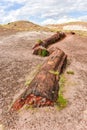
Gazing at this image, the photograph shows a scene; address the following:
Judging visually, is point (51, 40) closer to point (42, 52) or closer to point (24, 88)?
point (42, 52)

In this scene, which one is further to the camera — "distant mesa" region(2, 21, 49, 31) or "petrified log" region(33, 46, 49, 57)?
"distant mesa" region(2, 21, 49, 31)

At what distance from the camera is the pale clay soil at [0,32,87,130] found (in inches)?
388

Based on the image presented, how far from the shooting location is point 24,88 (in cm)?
1267

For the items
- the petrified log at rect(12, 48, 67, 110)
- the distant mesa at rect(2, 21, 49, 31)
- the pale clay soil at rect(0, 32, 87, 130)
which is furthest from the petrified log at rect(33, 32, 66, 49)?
the petrified log at rect(12, 48, 67, 110)

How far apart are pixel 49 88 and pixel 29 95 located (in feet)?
3.25

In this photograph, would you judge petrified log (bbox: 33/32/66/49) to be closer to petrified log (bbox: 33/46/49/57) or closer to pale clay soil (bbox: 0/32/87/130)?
pale clay soil (bbox: 0/32/87/130)

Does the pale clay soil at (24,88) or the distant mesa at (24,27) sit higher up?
the pale clay soil at (24,88)

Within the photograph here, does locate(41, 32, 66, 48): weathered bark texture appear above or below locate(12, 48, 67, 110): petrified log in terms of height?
below

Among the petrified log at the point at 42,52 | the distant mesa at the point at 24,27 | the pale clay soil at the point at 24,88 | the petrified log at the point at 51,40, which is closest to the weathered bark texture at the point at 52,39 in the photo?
the petrified log at the point at 51,40

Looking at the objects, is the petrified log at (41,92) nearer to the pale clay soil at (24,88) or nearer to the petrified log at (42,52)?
the pale clay soil at (24,88)

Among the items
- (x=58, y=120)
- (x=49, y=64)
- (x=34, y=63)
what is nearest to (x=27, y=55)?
(x=34, y=63)

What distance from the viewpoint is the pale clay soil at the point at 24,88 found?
32.3 feet

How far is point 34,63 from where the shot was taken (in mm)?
16562

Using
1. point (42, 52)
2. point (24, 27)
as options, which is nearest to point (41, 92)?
point (42, 52)
